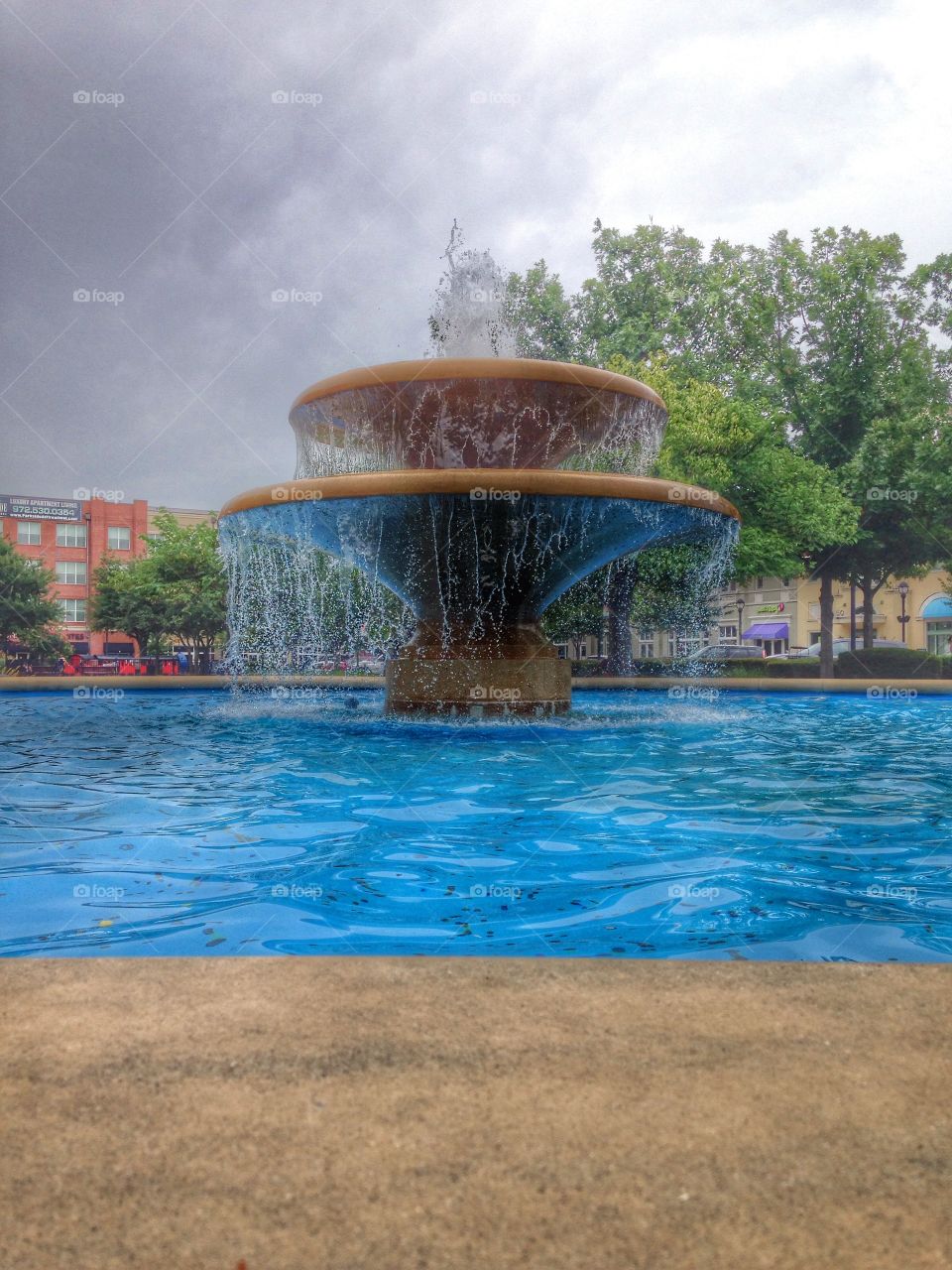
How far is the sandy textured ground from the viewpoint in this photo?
1.52m

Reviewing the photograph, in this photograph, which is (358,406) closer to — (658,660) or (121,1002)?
(121,1002)

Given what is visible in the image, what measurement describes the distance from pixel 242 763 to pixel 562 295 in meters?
32.2

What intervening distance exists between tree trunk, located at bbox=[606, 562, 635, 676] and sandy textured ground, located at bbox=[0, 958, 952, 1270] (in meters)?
23.5

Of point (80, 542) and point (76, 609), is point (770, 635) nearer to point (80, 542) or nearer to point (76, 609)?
point (76, 609)

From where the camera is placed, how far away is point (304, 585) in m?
30.0

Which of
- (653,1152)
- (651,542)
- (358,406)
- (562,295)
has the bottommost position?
(653,1152)

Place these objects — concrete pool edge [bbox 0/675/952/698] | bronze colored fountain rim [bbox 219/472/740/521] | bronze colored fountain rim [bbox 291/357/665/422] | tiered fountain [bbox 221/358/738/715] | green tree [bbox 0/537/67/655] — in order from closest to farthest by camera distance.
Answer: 1. bronze colored fountain rim [bbox 219/472/740/521]
2. tiered fountain [bbox 221/358/738/715]
3. bronze colored fountain rim [bbox 291/357/665/422]
4. concrete pool edge [bbox 0/675/952/698]
5. green tree [bbox 0/537/67/655]

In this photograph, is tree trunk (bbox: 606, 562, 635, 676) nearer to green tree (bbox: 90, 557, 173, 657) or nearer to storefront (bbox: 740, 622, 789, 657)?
green tree (bbox: 90, 557, 173, 657)

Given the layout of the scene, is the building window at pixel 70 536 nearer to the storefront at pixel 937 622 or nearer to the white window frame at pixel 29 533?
the white window frame at pixel 29 533

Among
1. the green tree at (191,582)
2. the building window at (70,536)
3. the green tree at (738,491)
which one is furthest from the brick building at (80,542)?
the green tree at (738,491)

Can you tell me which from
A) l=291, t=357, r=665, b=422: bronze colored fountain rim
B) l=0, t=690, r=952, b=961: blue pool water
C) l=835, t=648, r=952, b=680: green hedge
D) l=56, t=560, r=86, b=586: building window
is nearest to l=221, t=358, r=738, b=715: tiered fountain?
l=291, t=357, r=665, b=422: bronze colored fountain rim

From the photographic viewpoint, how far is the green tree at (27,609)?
45.0 metres

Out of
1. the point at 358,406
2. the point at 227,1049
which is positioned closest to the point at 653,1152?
the point at 227,1049

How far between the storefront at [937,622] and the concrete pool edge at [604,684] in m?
33.2
